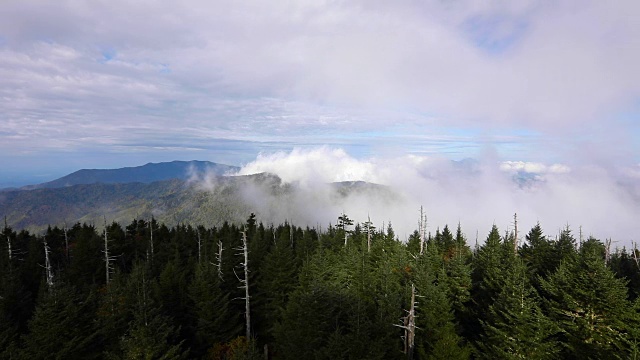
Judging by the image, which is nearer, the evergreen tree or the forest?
the evergreen tree

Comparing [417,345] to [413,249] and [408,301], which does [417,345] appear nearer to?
[408,301]

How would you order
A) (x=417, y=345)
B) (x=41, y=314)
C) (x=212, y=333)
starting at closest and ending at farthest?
1. (x=41, y=314)
2. (x=417, y=345)
3. (x=212, y=333)

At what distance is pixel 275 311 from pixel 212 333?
21.7 feet

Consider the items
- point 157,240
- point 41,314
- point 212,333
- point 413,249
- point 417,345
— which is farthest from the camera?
point 157,240

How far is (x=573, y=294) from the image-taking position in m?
24.0

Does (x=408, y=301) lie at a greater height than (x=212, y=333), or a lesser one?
greater

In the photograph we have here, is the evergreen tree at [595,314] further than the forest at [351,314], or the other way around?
the forest at [351,314]

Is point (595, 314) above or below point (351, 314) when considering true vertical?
above

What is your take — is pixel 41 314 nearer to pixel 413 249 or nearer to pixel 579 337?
pixel 579 337

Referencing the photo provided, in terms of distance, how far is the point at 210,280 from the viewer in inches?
1420

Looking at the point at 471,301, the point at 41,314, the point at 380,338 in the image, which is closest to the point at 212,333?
the point at 41,314

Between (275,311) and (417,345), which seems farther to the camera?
(275,311)

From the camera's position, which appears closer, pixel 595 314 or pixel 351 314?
pixel 595 314

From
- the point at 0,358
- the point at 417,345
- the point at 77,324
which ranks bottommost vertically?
the point at 417,345
